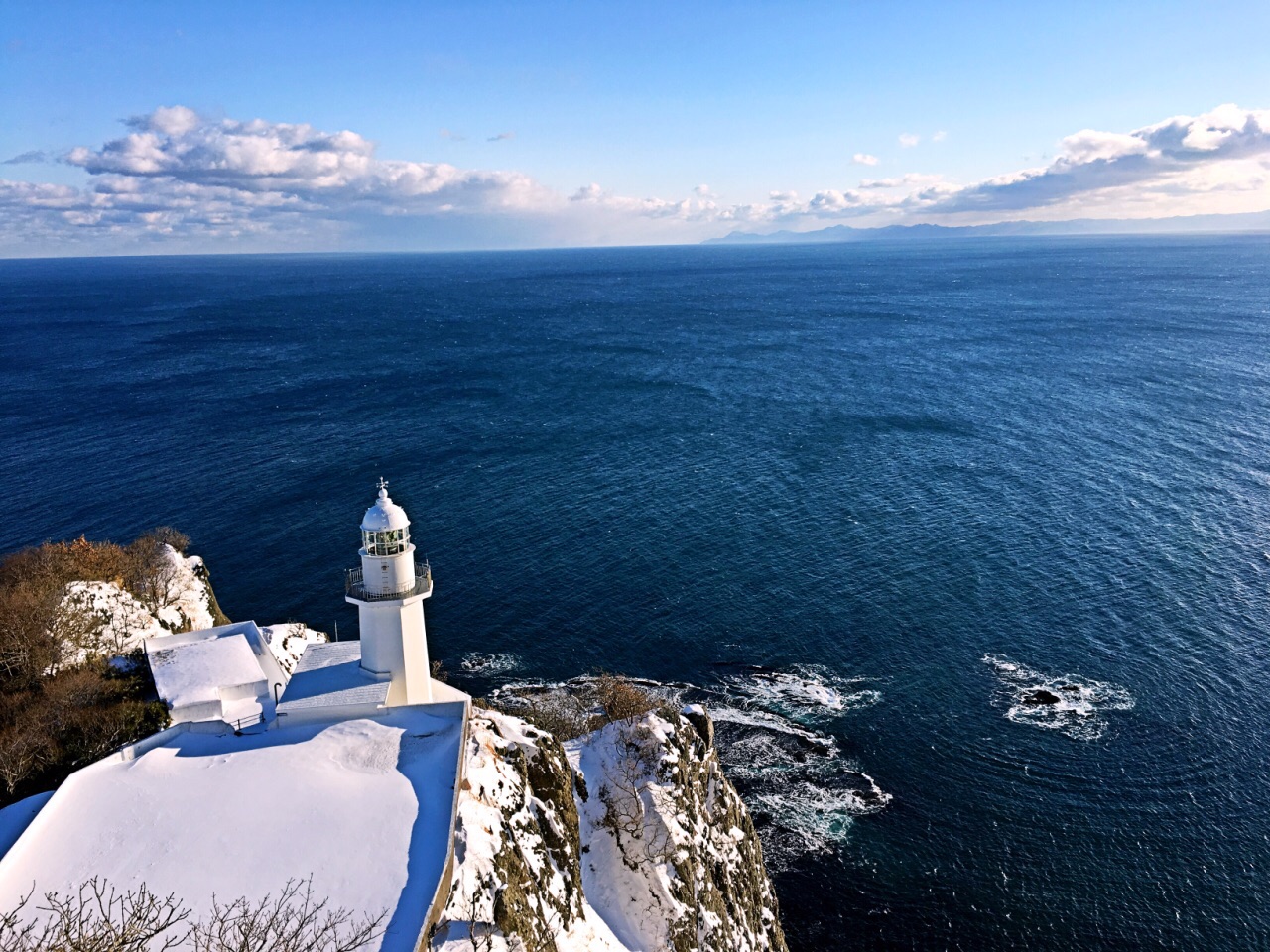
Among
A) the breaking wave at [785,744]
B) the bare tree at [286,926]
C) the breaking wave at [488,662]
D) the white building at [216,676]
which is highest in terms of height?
the bare tree at [286,926]

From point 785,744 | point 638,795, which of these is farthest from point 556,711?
point 638,795

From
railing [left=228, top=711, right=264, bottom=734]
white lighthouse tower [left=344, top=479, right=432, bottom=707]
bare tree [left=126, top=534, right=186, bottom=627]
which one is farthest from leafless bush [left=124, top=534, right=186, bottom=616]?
white lighthouse tower [left=344, top=479, right=432, bottom=707]

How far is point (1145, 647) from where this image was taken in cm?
5725

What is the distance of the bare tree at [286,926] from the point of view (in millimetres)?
20938

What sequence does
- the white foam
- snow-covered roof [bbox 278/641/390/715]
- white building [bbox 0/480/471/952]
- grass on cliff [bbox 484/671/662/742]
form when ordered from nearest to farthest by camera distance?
white building [bbox 0/480/471/952] < snow-covered roof [bbox 278/641/390/715] < grass on cliff [bbox 484/671/662/742] < the white foam

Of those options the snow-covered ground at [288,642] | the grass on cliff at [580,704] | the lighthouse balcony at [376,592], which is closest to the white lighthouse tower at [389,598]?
the lighthouse balcony at [376,592]

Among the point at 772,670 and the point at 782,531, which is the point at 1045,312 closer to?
the point at 782,531

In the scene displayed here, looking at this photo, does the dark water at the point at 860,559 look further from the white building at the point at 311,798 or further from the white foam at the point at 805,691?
the white building at the point at 311,798

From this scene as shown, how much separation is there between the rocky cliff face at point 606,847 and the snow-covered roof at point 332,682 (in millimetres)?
4897

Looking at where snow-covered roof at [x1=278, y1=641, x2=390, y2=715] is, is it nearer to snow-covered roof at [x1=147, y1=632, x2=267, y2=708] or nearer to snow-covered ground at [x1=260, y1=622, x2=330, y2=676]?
snow-covered roof at [x1=147, y1=632, x2=267, y2=708]

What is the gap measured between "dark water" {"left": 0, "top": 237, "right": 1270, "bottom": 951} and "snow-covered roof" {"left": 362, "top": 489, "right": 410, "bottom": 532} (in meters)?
22.6

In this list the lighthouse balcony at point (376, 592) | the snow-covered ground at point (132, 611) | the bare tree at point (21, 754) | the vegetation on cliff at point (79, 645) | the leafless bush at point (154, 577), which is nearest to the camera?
the bare tree at point (21, 754)

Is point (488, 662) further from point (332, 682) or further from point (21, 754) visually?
point (21, 754)

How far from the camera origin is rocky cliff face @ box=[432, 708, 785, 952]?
26.0 metres
